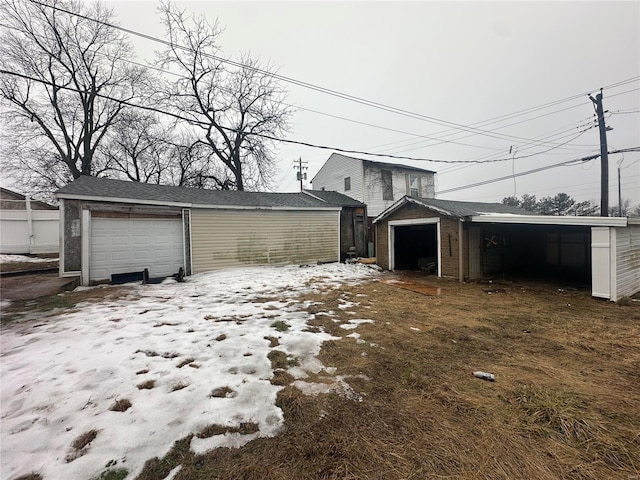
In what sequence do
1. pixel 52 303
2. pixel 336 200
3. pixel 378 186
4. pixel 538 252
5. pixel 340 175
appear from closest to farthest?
pixel 52 303 < pixel 538 252 < pixel 336 200 < pixel 378 186 < pixel 340 175

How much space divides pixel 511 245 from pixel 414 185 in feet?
36.2

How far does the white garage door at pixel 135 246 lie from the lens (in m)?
8.36

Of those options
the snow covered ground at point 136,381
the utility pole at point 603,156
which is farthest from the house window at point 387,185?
the snow covered ground at point 136,381

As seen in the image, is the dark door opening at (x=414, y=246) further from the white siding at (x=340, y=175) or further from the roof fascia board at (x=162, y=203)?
the white siding at (x=340, y=175)

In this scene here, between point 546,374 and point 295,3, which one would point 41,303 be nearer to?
point 546,374

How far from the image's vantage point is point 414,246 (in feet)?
45.7

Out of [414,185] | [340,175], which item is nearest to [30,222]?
[340,175]

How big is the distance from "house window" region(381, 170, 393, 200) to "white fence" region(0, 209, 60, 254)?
19.8m

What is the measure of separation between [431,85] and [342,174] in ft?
27.0

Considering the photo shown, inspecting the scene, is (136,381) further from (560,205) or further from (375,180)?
(560,205)

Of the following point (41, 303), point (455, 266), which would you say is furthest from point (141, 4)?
point (455, 266)

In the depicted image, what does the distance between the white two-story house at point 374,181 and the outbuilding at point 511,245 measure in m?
5.19

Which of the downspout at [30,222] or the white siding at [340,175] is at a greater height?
the white siding at [340,175]

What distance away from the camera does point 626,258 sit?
22.6 ft
